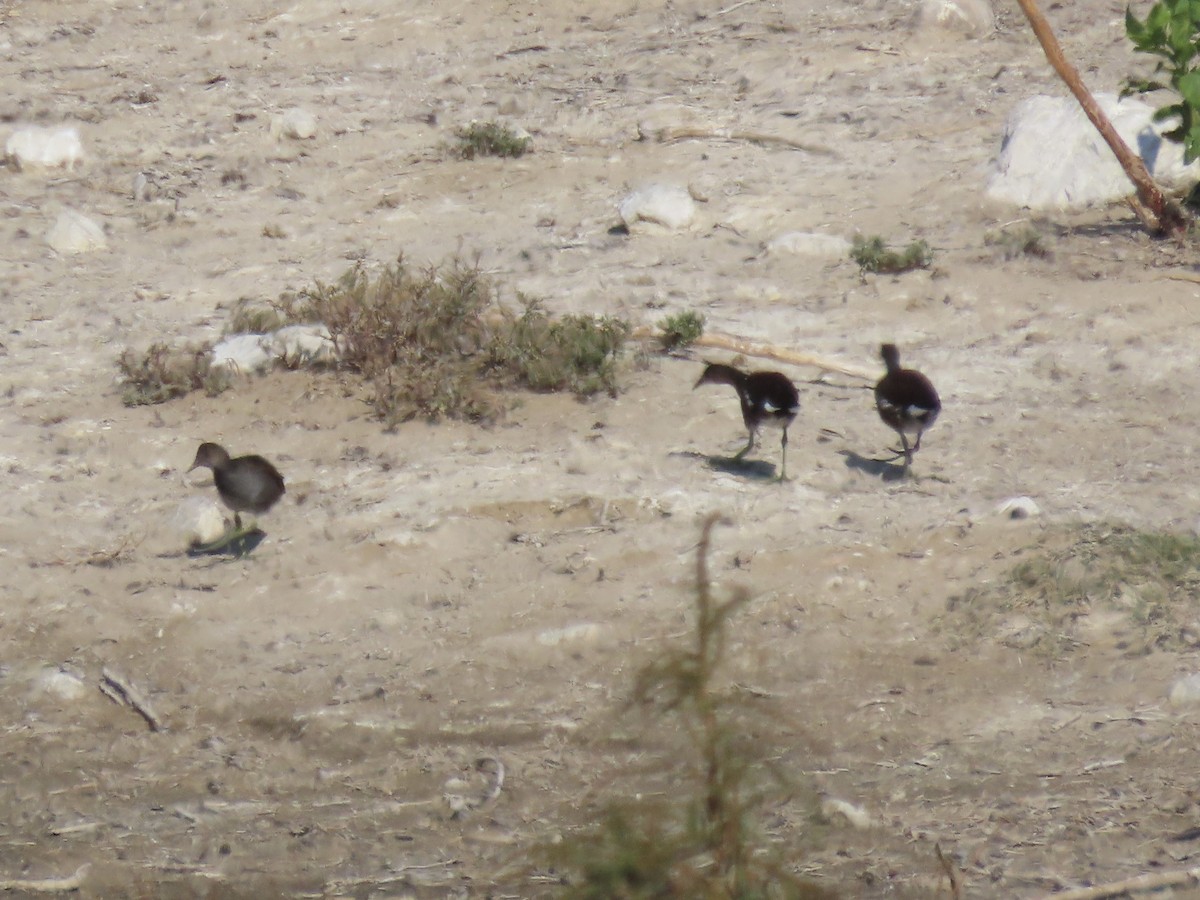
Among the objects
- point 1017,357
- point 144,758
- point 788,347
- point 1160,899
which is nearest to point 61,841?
point 144,758

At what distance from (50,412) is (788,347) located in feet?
14.5

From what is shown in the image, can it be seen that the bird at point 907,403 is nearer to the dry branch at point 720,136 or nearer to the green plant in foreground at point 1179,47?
the green plant in foreground at point 1179,47

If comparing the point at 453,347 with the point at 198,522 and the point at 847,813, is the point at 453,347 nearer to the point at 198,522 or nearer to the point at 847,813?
the point at 198,522

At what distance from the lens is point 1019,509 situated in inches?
308

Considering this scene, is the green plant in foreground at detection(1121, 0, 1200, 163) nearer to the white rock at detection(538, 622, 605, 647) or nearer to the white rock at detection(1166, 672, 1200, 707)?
the white rock at detection(1166, 672, 1200, 707)

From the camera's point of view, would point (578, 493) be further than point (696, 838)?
Yes

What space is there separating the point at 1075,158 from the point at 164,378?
622cm

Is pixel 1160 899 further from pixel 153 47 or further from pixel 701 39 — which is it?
pixel 153 47

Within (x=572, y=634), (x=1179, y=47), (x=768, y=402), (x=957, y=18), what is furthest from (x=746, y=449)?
(x=957, y=18)

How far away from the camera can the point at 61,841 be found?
6203 millimetres

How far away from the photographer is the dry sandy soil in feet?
20.1

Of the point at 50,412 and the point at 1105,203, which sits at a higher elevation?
the point at 1105,203

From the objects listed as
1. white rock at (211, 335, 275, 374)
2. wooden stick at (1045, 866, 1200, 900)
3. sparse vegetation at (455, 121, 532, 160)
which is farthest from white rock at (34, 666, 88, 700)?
sparse vegetation at (455, 121, 532, 160)

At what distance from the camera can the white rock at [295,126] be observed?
1338 centimetres
